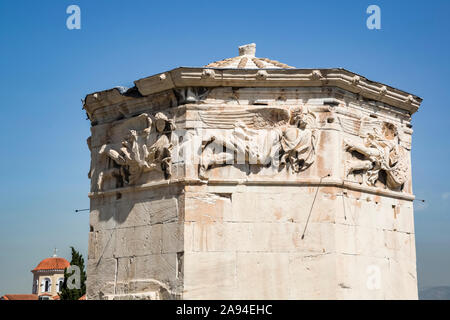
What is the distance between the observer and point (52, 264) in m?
91.0

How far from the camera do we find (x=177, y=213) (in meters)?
10.9

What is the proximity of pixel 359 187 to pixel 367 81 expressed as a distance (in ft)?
6.28

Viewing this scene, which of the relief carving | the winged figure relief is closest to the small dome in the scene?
the relief carving

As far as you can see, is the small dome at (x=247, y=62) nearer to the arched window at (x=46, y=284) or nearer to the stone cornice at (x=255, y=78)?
the stone cornice at (x=255, y=78)

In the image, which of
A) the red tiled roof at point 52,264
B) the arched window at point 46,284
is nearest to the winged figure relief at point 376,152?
the red tiled roof at point 52,264

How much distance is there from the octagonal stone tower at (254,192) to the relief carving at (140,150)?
0.03 meters

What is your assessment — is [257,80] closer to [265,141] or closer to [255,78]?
[255,78]

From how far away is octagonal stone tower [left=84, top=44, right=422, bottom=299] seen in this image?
1064cm

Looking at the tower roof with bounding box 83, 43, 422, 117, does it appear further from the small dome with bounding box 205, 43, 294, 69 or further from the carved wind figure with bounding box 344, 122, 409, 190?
the small dome with bounding box 205, 43, 294, 69

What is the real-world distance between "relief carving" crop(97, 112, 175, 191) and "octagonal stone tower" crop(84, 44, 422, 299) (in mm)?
Result: 25

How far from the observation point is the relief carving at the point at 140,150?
11.3 m

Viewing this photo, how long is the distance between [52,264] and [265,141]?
84.9m

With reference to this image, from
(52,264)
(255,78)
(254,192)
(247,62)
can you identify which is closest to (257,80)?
(255,78)
